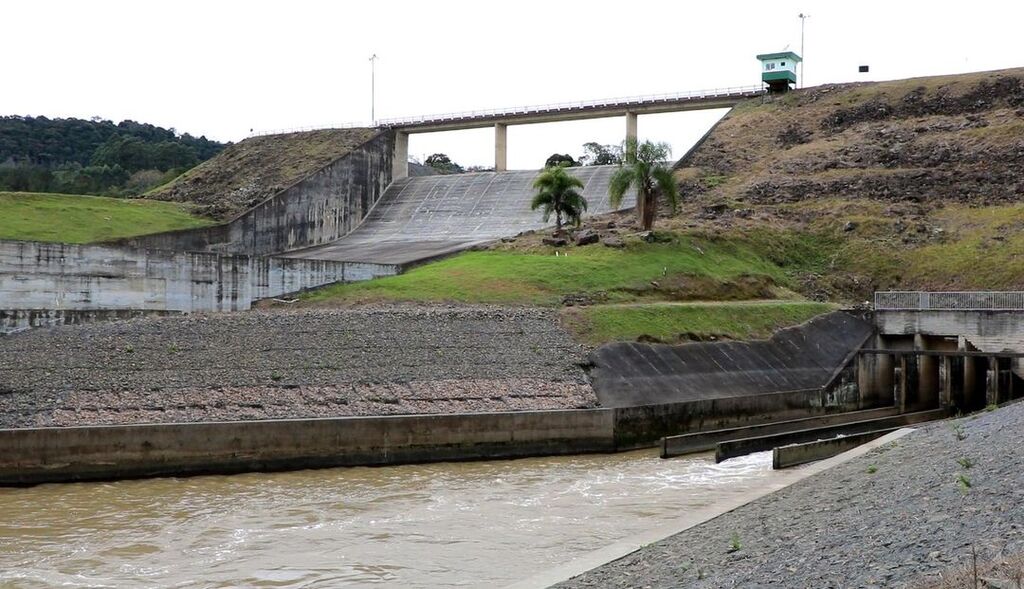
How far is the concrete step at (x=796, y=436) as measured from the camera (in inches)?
948

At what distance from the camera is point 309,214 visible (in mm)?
58625

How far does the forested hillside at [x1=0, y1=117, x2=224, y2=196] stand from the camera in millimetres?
73688

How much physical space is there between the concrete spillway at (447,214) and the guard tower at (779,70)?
14.5 m

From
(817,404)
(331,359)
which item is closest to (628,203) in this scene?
(817,404)

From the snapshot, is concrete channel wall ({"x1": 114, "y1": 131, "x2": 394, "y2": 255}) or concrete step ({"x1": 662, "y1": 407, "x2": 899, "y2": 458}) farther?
concrete channel wall ({"x1": 114, "y1": 131, "x2": 394, "y2": 255})

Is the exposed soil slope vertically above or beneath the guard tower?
beneath

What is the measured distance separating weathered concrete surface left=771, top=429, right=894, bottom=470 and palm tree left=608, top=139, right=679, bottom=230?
73.0 feet

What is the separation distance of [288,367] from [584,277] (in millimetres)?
16206

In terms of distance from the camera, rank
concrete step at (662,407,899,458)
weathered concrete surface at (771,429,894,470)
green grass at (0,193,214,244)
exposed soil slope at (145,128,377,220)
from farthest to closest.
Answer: exposed soil slope at (145,128,377,220), green grass at (0,193,214,244), concrete step at (662,407,899,458), weathered concrete surface at (771,429,894,470)

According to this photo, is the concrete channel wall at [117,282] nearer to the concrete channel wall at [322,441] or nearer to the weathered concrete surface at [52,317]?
the weathered concrete surface at [52,317]

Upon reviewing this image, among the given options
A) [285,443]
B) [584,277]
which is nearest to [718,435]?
[285,443]

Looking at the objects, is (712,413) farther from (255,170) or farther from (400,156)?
(400,156)

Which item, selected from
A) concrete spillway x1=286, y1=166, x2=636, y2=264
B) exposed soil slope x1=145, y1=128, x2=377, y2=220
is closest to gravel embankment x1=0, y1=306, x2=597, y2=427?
concrete spillway x1=286, y1=166, x2=636, y2=264

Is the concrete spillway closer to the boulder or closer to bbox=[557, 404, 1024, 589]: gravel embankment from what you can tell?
the boulder
